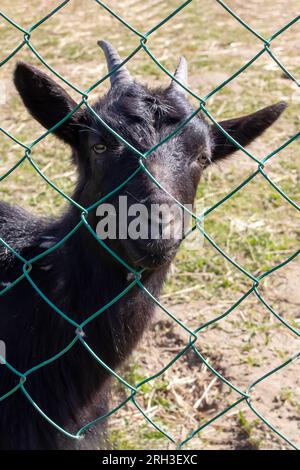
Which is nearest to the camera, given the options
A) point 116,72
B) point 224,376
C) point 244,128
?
point 244,128

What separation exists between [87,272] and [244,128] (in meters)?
1.29

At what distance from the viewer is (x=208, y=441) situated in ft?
15.5

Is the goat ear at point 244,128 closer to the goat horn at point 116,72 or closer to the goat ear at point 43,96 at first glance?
the goat horn at point 116,72

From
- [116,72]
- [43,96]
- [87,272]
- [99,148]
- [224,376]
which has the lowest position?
[224,376]

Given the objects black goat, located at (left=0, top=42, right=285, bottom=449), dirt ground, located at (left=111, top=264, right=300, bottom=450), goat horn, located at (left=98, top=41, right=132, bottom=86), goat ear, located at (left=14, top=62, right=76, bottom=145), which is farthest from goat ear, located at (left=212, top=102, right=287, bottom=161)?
dirt ground, located at (left=111, top=264, right=300, bottom=450)

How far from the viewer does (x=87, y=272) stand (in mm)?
4250

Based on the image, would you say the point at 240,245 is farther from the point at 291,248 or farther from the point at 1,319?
the point at 1,319

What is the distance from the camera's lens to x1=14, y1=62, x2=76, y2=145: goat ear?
3732 mm

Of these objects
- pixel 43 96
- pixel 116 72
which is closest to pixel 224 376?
pixel 116 72

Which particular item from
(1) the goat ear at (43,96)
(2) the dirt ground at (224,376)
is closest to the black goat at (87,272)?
(1) the goat ear at (43,96)

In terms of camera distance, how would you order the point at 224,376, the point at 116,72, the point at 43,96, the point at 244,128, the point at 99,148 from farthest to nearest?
the point at 224,376 → the point at 116,72 → the point at 244,128 → the point at 99,148 → the point at 43,96

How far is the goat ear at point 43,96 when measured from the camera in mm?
3732

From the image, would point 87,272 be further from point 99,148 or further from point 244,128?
point 244,128
